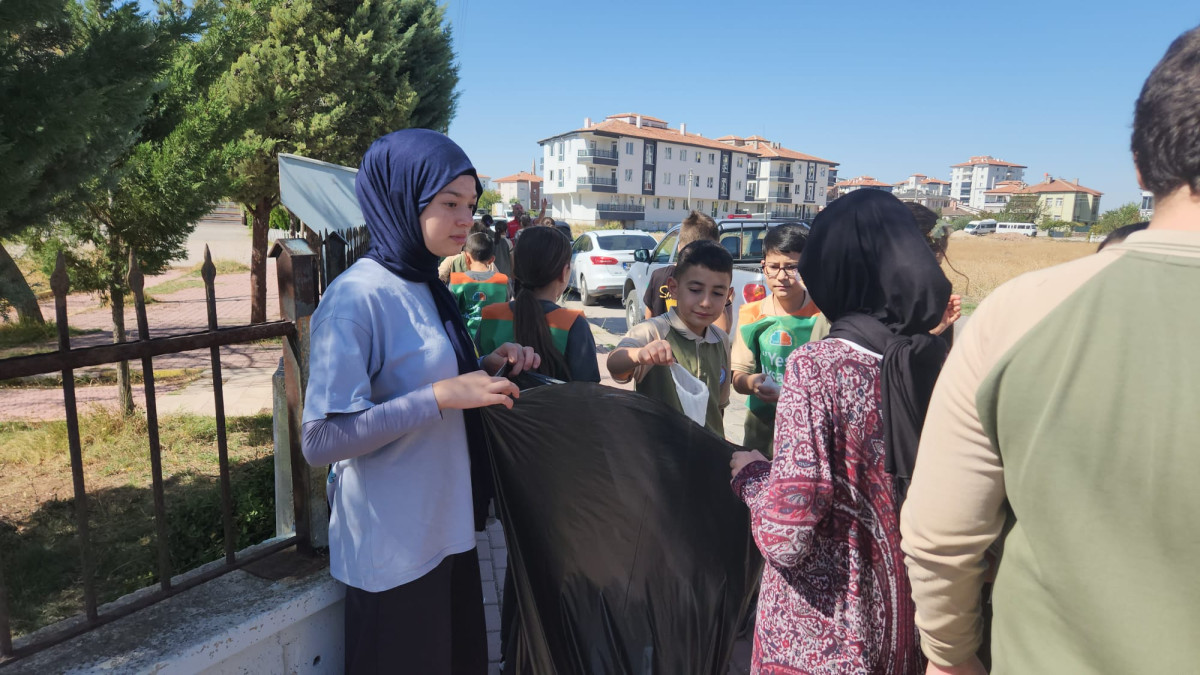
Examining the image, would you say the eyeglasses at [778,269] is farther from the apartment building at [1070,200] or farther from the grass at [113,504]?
the apartment building at [1070,200]

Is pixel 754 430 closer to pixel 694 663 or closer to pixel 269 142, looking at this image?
pixel 694 663

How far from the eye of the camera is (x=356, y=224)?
3.46 meters

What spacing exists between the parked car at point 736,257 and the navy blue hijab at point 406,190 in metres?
4.56

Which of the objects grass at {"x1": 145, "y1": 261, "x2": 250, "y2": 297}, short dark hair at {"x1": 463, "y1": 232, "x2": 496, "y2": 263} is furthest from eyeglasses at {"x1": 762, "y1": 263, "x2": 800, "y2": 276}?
grass at {"x1": 145, "y1": 261, "x2": 250, "y2": 297}

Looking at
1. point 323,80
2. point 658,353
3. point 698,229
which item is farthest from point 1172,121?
point 323,80

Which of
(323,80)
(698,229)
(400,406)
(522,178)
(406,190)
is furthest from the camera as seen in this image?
(522,178)

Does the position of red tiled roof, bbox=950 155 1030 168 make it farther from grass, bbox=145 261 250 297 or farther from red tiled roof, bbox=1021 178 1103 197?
grass, bbox=145 261 250 297

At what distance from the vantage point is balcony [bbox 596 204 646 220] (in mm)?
77812

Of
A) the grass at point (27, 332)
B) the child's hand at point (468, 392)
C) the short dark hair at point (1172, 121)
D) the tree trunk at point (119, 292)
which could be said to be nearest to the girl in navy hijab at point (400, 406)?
the child's hand at point (468, 392)

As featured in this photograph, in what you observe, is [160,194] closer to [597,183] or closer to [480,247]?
[480,247]

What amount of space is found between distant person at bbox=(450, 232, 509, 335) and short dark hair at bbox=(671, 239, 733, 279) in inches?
98.8

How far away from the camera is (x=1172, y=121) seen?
954mm

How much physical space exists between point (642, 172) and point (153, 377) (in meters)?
79.4

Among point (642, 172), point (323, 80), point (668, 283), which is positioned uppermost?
point (642, 172)
